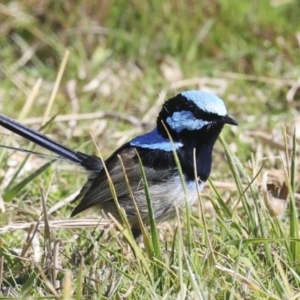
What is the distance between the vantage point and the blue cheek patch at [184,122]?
315 centimetres

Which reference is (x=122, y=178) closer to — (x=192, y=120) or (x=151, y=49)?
(x=192, y=120)

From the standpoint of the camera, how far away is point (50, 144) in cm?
325

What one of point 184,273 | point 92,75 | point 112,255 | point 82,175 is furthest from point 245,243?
point 92,75

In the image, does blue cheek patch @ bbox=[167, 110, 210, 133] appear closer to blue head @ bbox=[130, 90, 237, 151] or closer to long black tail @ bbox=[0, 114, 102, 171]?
blue head @ bbox=[130, 90, 237, 151]

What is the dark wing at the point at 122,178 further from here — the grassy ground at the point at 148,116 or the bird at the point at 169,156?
the grassy ground at the point at 148,116

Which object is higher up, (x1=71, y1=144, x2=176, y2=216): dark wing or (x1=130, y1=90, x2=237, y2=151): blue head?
(x1=130, y1=90, x2=237, y2=151): blue head

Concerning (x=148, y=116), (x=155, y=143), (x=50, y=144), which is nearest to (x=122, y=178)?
(x=155, y=143)

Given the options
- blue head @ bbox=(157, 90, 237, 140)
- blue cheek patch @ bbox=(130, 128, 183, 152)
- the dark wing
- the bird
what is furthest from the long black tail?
blue head @ bbox=(157, 90, 237, 140)

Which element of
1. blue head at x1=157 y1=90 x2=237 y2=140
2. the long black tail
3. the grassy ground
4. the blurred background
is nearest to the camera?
the grassy ground

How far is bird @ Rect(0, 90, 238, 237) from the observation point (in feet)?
10.2

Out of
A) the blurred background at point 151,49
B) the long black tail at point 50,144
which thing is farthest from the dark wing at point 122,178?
the blurred background at point 151,49

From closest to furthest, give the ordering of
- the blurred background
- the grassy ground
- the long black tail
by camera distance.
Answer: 1. the grassy ground
2. the long black tail
3. the blurred background

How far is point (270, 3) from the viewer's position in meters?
5.72

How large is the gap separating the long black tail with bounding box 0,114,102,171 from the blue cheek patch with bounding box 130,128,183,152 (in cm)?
23
